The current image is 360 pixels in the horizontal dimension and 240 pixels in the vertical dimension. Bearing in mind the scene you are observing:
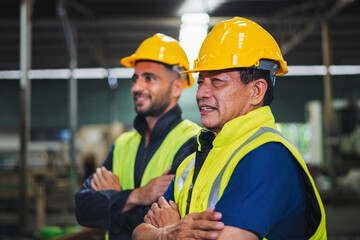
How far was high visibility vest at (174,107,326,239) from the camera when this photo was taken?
1474mm

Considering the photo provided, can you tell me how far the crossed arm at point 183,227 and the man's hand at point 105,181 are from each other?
2.24 feet

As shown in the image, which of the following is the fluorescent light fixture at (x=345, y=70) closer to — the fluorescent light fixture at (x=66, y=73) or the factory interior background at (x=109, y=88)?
the factory interior background at (x=109, y=88)

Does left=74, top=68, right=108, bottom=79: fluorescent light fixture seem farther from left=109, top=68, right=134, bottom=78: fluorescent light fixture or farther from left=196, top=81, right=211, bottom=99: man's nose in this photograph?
left=196, top=81, right=211, bottom=99: man's nose

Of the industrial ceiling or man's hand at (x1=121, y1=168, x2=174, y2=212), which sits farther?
the industrial ceiling

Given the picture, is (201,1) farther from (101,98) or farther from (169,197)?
(101,98)

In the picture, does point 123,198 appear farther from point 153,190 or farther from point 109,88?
point 109,88

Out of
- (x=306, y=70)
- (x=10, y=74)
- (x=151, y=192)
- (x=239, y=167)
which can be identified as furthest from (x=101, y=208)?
(x=10, y=74)

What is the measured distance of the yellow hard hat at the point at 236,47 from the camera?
1688 millimetres

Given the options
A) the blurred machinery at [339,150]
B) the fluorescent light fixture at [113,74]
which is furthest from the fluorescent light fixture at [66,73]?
the blurred machinery at [339,150]

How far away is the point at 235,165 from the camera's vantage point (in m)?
1.51

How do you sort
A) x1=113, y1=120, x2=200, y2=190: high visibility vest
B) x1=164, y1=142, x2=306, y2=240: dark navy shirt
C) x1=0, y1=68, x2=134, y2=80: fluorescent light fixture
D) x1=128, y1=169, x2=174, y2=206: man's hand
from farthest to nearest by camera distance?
x1=0, y1=68, x2=134, y2=80: fluorescent light fixture → x1=113, y1=120, x2=200, y2=190: high visibility vest → x1=128, y1=169, x2=174, y2=206: man's hand → x1=164, y1=142, x2=306, y2=240: dark navy shirt

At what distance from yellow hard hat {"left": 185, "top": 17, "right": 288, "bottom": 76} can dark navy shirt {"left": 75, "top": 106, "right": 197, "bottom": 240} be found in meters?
0.77

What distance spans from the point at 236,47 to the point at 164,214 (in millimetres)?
797

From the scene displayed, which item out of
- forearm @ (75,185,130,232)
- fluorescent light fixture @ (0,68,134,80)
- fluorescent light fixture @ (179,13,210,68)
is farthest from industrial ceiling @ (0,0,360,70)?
forearm @ (75,185,130,232)
